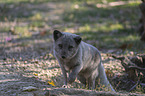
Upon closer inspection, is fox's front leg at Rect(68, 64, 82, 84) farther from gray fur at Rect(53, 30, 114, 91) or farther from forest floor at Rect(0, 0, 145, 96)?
forest floor at Rect(0, 0, 145, 96)

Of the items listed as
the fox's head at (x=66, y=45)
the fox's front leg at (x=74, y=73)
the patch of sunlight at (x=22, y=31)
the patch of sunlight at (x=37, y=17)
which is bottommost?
the fox's front leg at (x=74, y=73)

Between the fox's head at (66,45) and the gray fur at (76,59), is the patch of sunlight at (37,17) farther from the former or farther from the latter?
the fox's head at (66,45)

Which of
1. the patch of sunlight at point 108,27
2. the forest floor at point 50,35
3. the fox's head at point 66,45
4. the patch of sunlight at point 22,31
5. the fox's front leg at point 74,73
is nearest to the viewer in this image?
the fox's head at point 66,45

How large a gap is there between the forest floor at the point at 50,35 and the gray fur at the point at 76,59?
0.30 m

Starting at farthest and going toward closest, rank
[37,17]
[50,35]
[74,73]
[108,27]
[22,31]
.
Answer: [37,17] < [108,27] < [22,31] < [50,35] < [74,73]

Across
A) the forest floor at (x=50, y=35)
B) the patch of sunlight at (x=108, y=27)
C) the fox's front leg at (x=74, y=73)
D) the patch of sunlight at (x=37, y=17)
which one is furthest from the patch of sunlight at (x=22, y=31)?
the fox's front leg at (x=74, y=73)

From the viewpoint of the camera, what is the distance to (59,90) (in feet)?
10.9

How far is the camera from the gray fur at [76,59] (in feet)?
12.3

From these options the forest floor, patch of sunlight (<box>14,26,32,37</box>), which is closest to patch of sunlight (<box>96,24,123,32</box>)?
the forest floor

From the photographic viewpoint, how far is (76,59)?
3.85 meters

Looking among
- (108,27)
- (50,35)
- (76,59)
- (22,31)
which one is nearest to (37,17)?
(22,31)

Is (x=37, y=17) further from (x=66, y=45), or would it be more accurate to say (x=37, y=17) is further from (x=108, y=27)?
(x=66, y=45)

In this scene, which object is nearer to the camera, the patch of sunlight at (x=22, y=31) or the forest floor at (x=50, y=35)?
the forest floor at (x=50, y=35)

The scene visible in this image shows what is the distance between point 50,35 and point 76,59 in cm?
572
